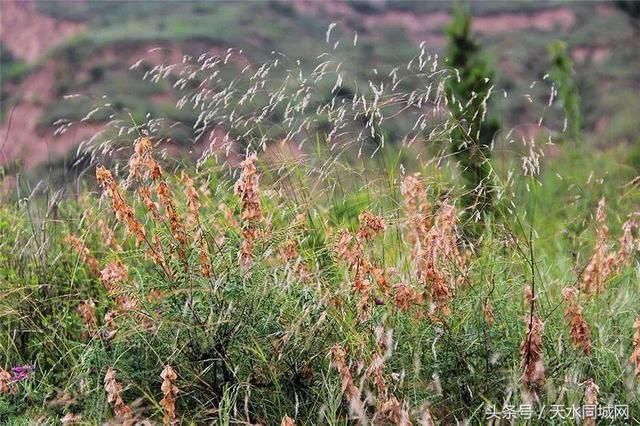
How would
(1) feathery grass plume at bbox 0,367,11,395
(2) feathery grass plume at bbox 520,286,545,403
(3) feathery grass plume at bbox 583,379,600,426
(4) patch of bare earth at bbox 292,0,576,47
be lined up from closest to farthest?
(3) feathery grass plume at bbox 583,379,600,426, (2) feathery grass plume at bbox 520,286,545,403, (1) feathery grass plume at bbox 0,367,11,395, (4) patch of bare earth at bbox 292,0,576,47

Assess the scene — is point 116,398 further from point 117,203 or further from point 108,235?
point 108,235

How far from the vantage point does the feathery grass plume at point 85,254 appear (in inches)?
175

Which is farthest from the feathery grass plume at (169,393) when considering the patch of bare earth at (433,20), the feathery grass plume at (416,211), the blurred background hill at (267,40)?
the patch of bare earth at (433,20)

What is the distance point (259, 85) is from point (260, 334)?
1.16m

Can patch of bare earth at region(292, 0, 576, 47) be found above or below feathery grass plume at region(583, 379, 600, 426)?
below

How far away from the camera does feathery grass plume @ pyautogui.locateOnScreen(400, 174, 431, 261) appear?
13.2 feet

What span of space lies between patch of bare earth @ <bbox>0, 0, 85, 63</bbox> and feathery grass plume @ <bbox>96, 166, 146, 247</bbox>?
3761 cm

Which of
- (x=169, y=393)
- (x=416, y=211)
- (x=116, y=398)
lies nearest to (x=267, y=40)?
(x=416, y=211)

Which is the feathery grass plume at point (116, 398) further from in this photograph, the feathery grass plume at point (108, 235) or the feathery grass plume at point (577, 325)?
the feathery grass plume at point (577, 325)

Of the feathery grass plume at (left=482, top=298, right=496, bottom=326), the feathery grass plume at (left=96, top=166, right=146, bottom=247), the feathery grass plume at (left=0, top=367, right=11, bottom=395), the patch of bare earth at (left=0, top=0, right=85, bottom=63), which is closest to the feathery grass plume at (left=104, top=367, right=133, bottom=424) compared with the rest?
the feathery grass plume at (left=0, top=367, right=11, bottom=395)

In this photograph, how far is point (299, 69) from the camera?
4.56 m

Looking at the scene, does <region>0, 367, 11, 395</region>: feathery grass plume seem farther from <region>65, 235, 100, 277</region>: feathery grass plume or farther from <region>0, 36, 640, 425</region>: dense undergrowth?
<region>65, 235, 100, 277</region>: feathery grass plume

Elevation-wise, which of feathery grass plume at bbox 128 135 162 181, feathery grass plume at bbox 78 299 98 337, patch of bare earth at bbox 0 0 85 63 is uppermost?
feathery grass plume at bbox 128 135 162 181

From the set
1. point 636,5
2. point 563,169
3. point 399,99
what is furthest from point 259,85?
point 636,5
